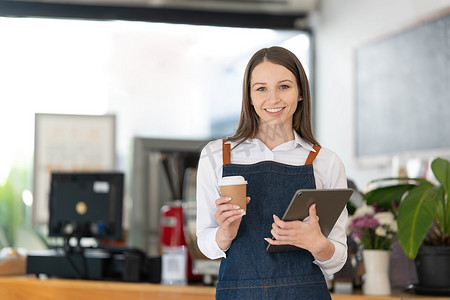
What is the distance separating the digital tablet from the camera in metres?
1.31

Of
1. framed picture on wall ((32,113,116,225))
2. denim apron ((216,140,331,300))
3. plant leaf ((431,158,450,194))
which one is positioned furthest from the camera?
framed picture on wall ((32,113,116,225))

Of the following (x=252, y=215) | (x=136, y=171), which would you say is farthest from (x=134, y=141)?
(x=252, y=215)

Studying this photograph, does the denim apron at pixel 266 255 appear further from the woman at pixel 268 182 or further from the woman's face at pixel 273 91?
the woman's face at pixel 273 91

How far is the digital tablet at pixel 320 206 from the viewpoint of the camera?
4.31 ft

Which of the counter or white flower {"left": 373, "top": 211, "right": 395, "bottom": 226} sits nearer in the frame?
white flower {"left": 373, "top": 211, "right": 395, "bottom": 226}

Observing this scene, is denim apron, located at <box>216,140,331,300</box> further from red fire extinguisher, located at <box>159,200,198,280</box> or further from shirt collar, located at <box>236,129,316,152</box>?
red fire extinguisher, located at <box>159,200,198,280</box>

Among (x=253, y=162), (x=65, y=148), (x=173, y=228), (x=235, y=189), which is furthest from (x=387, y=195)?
(x=65, y=148)

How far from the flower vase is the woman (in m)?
0.87

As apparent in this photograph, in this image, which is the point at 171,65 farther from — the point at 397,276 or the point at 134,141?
the point at 397,276

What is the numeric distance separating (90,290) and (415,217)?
1.27m

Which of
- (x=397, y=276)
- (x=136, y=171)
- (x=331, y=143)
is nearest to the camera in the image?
(x=397, y=276)

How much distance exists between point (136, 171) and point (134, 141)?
0.69 feet

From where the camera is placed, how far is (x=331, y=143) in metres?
5.12

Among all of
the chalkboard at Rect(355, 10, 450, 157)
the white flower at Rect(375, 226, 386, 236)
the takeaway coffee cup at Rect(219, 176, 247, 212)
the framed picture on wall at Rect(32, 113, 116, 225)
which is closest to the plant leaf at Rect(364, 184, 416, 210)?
the white flower at Rect(375, 226, 386, 236)
